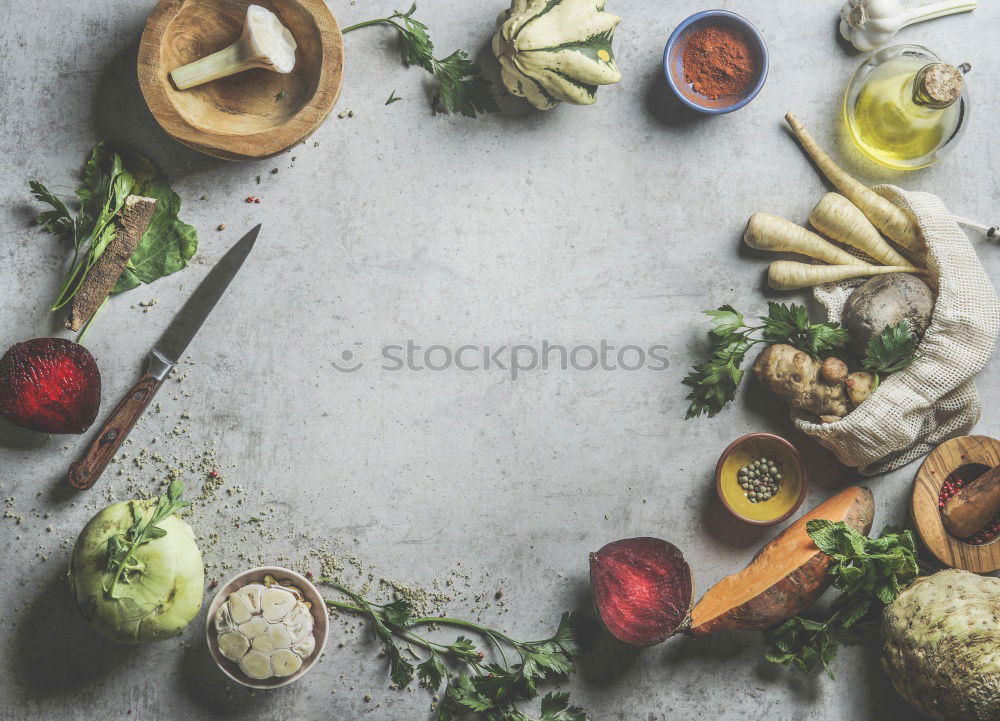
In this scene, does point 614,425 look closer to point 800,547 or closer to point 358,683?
point 800,547

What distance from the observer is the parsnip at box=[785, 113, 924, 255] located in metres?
1.93

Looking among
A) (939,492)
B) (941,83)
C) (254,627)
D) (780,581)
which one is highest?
(941,83)

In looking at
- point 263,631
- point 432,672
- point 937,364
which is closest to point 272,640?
point 263,631

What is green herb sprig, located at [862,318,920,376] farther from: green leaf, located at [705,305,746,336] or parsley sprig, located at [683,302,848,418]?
green leaf, located at [705,305,746,336]

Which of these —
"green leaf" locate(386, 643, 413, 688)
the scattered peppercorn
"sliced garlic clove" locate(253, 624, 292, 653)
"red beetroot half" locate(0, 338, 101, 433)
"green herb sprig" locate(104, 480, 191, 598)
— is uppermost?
the scattered peppercorn

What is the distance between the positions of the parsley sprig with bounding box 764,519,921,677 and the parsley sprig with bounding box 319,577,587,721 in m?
0.52

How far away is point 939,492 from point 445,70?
1612mm

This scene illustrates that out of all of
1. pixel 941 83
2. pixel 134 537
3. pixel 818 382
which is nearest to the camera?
pixel 134 537

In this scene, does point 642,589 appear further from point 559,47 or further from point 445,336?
point 559,47

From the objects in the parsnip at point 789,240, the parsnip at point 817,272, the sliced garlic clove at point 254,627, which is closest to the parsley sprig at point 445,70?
the parsnip at point 789,240

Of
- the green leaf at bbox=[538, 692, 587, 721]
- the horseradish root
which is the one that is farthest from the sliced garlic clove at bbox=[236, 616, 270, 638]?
the horseradish root

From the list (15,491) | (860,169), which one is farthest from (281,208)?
(860,169)

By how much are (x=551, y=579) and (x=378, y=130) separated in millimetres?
1226

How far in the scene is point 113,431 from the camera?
6.16 feet
